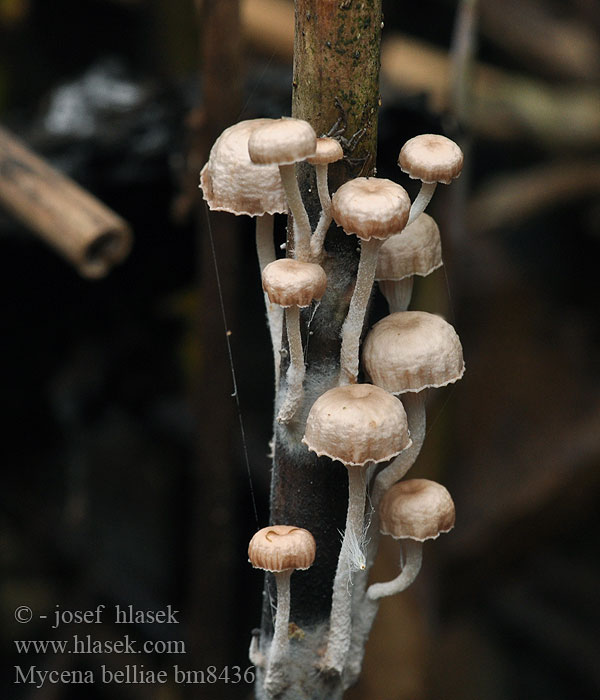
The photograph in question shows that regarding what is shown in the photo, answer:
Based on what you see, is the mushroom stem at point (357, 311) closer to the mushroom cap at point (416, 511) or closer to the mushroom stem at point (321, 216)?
the mushroom stem at point (321, 216)

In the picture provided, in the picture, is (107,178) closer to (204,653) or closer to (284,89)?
(284,89)

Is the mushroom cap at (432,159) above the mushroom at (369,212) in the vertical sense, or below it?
above

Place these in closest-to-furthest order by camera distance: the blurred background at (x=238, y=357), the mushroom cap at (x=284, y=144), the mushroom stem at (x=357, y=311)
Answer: the mushroom cap at (x=284, y=144) → the mushroom stem at (x=357, y=311) → the blurred background at (x=238, y=357)

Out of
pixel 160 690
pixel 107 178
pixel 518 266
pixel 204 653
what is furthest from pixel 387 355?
pixel 518 266

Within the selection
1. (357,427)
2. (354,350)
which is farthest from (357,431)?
(354,350)

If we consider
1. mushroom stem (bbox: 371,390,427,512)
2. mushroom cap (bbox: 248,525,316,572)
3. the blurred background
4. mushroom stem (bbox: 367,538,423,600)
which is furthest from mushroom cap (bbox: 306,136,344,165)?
the blurred background

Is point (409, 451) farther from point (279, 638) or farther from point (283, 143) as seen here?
point (283, 143)

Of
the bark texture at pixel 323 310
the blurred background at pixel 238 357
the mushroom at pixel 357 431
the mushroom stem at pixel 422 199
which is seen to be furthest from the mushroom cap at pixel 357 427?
the blurred background at pixel 238 357
